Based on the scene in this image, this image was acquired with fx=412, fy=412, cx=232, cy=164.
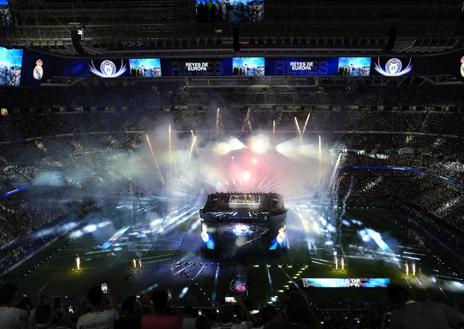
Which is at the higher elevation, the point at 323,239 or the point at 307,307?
the point at 307,307

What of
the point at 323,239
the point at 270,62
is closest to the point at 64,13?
the point at 270,62

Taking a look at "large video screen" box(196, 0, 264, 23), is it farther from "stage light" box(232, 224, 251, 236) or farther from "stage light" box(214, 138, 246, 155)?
"stage light" box(214, 138, 246, 155)

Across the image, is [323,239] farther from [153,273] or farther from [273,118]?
[273,118]

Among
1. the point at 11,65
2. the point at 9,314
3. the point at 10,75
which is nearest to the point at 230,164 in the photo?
the point at 10,75

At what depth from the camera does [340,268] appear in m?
13.0

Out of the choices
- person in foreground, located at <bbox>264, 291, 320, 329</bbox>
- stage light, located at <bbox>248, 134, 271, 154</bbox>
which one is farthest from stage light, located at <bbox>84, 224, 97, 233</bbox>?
person in foreground, located at <bbox>264, 291, 320, 329</bbox>

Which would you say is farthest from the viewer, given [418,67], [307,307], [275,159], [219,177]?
[275,159]

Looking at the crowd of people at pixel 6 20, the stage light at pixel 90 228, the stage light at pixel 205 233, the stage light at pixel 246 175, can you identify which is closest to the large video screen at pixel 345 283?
the stage light at pixel 205 233

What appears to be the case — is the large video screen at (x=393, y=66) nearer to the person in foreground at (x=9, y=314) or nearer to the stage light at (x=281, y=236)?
the stage light at (x=281, y=236)

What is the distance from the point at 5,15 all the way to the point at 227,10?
28.5 ft

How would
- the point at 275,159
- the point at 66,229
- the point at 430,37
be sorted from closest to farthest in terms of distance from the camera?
the point at 430,37
the point at 66,229
the point at 275,159

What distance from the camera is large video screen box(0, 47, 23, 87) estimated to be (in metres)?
16.7

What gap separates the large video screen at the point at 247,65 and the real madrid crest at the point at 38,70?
804 cm

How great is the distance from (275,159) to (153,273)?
17.6m
